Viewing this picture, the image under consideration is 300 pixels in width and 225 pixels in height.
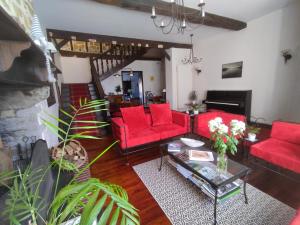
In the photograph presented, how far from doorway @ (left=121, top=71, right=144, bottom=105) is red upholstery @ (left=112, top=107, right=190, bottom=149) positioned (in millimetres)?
4856

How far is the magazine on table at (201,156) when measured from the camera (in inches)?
73.3

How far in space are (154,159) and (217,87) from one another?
3.88 m

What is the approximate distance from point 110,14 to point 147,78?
501 cm

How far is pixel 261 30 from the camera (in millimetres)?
3977

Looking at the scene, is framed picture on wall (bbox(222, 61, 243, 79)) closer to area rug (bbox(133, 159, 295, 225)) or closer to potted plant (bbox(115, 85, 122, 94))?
area rug (bbox(133, 159, 295, 225))

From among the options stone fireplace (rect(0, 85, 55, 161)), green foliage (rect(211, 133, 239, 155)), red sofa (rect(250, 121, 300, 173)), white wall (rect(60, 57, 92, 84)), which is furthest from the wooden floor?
white wall (rect(60, 57, 92, 84))

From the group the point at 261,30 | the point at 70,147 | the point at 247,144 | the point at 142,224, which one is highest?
the point at 261,30

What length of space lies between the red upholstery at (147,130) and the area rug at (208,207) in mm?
816

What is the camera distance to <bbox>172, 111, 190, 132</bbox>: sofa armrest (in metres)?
3.13

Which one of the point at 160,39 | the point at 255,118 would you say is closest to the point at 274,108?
the point at 255,118

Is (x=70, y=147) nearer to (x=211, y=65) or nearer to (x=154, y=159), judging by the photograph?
(x=154, y=159)

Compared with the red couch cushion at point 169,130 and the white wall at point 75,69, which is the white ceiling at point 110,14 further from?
the white wall at point 75,69

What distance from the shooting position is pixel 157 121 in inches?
132

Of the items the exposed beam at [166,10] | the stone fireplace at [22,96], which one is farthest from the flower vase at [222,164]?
the exposed beam at [166,10]
